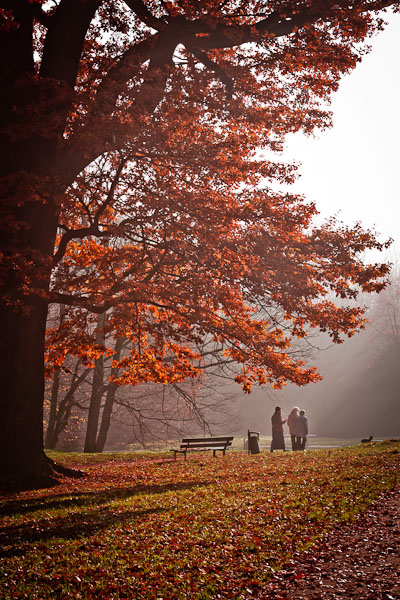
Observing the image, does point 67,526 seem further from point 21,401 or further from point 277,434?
point 277,434

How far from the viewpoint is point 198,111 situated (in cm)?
1209

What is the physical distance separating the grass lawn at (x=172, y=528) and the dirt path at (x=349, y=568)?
0.23 metres

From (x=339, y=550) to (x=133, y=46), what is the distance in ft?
39.3

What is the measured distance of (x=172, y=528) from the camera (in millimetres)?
→ 7379

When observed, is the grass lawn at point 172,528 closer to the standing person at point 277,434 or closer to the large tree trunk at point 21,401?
the large tree trunk at point 21,401

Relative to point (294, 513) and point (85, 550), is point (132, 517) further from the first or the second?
point (294, 513)

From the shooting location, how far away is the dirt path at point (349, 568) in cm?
528

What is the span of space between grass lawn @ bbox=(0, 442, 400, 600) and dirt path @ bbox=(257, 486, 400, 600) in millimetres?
225

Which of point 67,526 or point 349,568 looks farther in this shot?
point 67,526

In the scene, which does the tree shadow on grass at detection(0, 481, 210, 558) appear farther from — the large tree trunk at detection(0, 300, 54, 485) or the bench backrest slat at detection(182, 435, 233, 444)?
the bench backrest slat at detection(182, 435, 233, 444)

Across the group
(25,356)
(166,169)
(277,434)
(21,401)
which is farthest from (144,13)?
(277,434)

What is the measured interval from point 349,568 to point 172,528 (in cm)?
249

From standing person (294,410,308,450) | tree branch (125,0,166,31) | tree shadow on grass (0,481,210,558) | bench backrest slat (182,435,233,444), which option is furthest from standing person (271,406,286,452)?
tree branch (125,0,166,31)

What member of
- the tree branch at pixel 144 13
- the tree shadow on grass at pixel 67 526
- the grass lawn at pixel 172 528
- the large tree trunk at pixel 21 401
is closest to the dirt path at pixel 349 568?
the grass lawn at pixel 172 528
